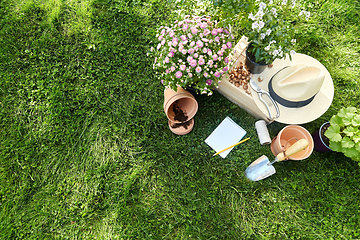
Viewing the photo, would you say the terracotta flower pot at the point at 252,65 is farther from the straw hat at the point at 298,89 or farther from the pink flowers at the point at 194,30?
the pink flowers at the point at 194,30

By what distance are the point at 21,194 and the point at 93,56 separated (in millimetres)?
2397

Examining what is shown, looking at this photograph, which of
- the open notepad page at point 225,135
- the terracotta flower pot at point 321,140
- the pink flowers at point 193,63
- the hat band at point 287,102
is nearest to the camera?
the pink flowers at point 193,63

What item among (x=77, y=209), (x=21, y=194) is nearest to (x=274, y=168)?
(x=77, y=209)

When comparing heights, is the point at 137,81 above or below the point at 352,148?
below

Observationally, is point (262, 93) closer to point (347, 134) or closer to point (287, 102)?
point (287, 102)

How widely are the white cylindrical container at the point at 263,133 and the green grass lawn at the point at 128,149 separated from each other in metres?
0.14

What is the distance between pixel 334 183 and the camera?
2.96 metres

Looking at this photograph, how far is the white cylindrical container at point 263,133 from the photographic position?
2.96m

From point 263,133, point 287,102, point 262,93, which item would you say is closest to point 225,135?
point 263,133

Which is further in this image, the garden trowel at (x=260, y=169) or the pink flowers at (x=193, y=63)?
the garden trowel at (x=260, y=169)

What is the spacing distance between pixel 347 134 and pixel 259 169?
111 centimetres

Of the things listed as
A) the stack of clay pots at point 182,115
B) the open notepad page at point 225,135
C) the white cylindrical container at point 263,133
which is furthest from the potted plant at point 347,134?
the stack of clay pots at point 182,115

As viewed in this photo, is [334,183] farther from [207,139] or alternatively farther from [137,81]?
[137,81]

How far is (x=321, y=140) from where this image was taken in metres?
2.82
